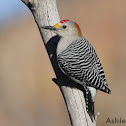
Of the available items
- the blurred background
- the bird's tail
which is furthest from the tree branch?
the blurred background

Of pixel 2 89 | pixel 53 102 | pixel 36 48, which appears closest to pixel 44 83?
pixel 53 102

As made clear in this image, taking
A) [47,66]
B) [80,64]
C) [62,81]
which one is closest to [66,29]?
[80,64]

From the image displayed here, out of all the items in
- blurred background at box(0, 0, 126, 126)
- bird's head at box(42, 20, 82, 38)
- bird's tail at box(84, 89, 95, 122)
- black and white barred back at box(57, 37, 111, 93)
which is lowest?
blurred background at box(0, 0, 126, 126)

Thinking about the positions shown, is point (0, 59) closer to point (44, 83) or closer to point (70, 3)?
point (44, 83)

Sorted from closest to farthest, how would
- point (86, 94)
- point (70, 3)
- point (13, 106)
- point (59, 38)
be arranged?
1. point (86, 94)
2. point (59, 38)
3. point (13, 106)
4. point (70, 3)

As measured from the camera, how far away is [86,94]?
182 inches

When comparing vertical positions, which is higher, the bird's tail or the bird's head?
the bird's head

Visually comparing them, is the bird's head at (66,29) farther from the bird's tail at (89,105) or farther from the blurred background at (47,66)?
the blurred background at (47,66)

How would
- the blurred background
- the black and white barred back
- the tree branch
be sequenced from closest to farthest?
the tree branch, the black and white barred back, the blurred background

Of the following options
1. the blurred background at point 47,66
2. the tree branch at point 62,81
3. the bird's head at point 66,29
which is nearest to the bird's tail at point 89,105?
the tree branch at point 62,81

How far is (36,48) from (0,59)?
1584 millimetres

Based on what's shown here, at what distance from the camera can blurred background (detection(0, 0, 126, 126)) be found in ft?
34.8

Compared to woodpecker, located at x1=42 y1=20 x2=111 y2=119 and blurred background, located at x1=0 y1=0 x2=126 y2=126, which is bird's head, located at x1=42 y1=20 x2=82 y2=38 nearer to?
woodpecker, located at x1=42 y1=20 x2=111 y2=119

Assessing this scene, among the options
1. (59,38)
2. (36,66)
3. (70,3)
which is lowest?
(36,66)
